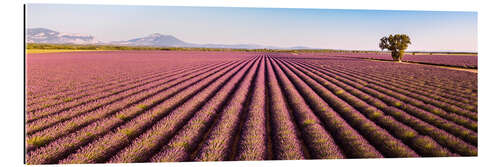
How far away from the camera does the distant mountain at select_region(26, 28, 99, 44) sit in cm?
376

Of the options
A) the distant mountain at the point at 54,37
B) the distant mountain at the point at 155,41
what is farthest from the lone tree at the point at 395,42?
the distant mountain at the point at 54,37

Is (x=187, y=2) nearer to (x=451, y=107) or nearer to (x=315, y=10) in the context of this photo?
(x=315, y=10)

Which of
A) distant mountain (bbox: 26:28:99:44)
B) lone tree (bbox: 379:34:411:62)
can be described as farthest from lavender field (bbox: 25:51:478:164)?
lone tree (bbox: 379:34:411:62)

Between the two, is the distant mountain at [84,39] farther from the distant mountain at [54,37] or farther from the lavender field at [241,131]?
the lavender field at [241,131]

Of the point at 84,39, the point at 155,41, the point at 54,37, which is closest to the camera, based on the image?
the point at 54,37

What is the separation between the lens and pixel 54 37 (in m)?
4.25

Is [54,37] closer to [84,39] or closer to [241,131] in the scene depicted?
[84,39]

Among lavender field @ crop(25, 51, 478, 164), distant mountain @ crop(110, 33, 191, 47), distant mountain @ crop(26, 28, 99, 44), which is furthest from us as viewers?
distant mountain @ crop(110, 33, 191, 47)

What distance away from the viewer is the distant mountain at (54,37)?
3760 millimetres

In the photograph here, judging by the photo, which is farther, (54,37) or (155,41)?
(155,41)

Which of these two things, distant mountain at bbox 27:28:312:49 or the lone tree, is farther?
the lone tree

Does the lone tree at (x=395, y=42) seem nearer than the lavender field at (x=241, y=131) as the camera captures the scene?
No

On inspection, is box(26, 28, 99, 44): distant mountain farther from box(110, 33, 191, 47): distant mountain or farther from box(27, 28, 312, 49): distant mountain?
box(110, 33, 191, 47): distant mountain

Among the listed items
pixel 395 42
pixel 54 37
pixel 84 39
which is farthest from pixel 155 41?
pixel 395 42
